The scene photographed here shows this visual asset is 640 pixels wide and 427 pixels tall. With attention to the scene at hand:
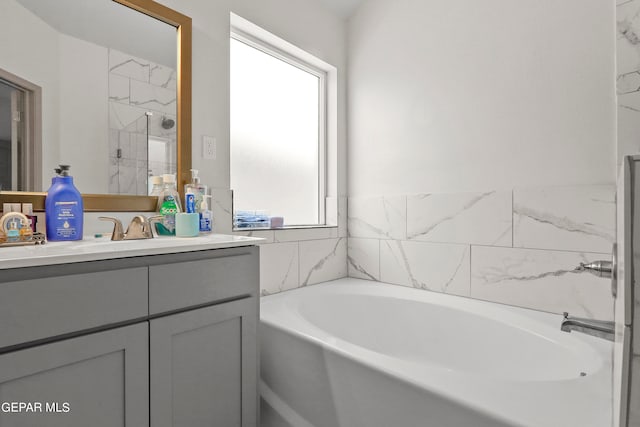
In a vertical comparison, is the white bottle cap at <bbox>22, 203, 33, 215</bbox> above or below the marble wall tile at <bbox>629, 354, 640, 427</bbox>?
above

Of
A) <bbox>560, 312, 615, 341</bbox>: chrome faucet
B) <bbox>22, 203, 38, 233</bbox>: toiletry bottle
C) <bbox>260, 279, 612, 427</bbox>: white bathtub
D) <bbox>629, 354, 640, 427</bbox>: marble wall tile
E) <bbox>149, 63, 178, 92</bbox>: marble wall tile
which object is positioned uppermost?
<bbox>149, 63, 178, 92</bbox>: marble wall tile

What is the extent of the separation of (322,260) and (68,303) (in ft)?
4.90

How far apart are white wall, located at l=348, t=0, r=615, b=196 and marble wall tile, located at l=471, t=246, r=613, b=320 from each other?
13.2 inches

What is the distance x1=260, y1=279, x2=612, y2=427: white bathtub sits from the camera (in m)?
0.82

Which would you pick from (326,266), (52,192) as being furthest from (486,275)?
(52,192)

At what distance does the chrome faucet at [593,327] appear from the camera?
96 cm

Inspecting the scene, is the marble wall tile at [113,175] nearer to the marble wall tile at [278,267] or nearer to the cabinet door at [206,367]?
the cabinet door at [206,367]

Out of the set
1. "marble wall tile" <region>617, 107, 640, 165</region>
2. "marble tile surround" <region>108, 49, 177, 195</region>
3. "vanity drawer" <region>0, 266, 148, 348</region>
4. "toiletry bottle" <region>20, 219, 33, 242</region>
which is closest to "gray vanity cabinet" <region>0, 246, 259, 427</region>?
"vanity drawer" <region>0, 266, 148, 348</region>

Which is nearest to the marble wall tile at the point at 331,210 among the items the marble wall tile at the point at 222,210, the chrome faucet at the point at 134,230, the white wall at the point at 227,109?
the white wall at the point at 227,109

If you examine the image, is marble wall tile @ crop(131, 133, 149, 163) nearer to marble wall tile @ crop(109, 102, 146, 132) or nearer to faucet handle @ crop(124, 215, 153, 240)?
marble wall tile @ crop(109, 102, 146, 132)

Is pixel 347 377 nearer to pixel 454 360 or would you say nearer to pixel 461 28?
pixel 454 360

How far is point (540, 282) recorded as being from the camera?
150 centimetres

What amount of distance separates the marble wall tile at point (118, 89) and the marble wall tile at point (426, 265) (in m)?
1.57

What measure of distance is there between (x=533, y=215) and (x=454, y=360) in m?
0.77
